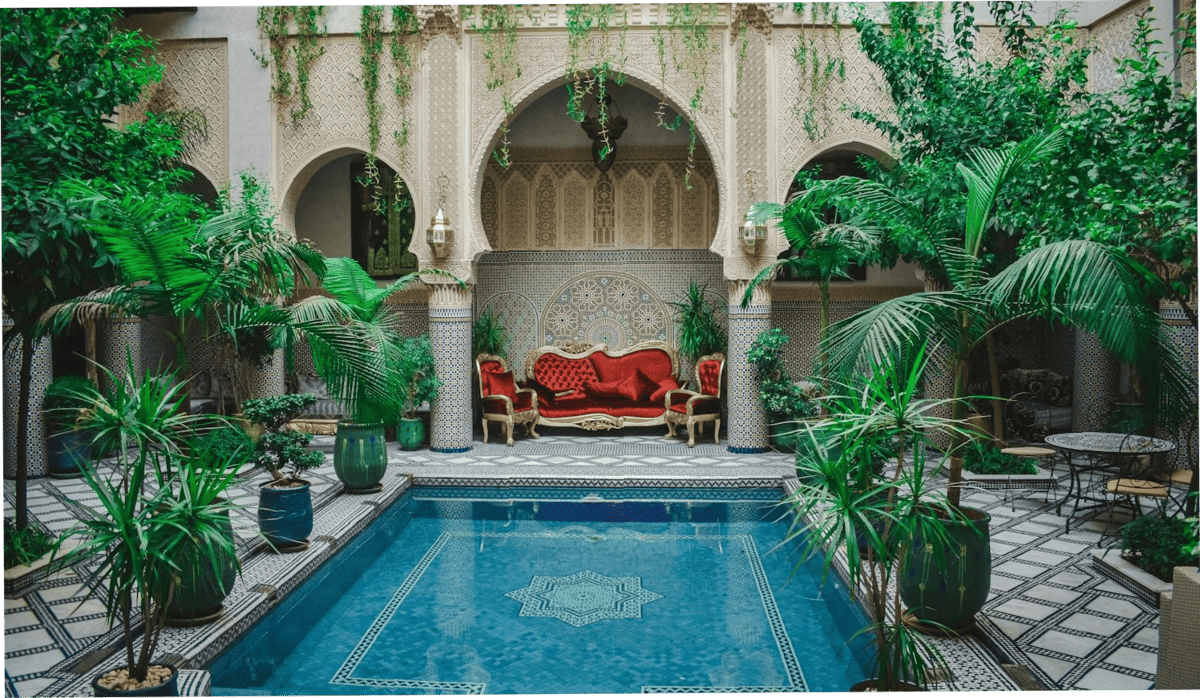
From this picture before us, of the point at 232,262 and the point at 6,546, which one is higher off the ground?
the point at 232,262

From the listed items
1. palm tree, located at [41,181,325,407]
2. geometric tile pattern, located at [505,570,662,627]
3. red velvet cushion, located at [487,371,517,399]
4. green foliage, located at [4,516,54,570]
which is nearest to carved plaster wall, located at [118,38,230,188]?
red velvet cushion, located at [487,371,517,399]

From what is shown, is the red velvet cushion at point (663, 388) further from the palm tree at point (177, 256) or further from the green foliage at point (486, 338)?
the palm tree at point (177, 256)

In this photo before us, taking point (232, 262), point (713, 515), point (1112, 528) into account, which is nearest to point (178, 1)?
point (232, 262)

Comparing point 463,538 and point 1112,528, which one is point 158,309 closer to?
point 463,538

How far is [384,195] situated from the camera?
1032 cm

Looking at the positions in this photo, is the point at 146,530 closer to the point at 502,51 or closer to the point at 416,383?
the point at 416,383

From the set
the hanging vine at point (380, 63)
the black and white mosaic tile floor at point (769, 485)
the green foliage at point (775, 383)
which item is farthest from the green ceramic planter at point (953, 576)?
the hanging vine at point (380, 63)

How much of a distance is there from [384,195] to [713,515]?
18.1 feet

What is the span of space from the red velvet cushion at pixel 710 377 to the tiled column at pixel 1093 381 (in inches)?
145

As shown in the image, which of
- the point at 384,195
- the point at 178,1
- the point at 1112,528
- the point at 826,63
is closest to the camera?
the point at 1112,528

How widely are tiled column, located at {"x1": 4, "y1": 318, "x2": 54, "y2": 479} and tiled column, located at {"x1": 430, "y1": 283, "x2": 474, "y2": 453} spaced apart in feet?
11.6

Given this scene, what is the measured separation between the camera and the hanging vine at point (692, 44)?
8969mm

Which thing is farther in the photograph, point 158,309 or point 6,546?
point 6,546

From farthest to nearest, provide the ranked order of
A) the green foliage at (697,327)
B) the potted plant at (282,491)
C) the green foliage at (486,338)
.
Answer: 1. the green foliage at (486,338)
2. the green foliage at (697,327)
3. the potted plant at (282,491)
